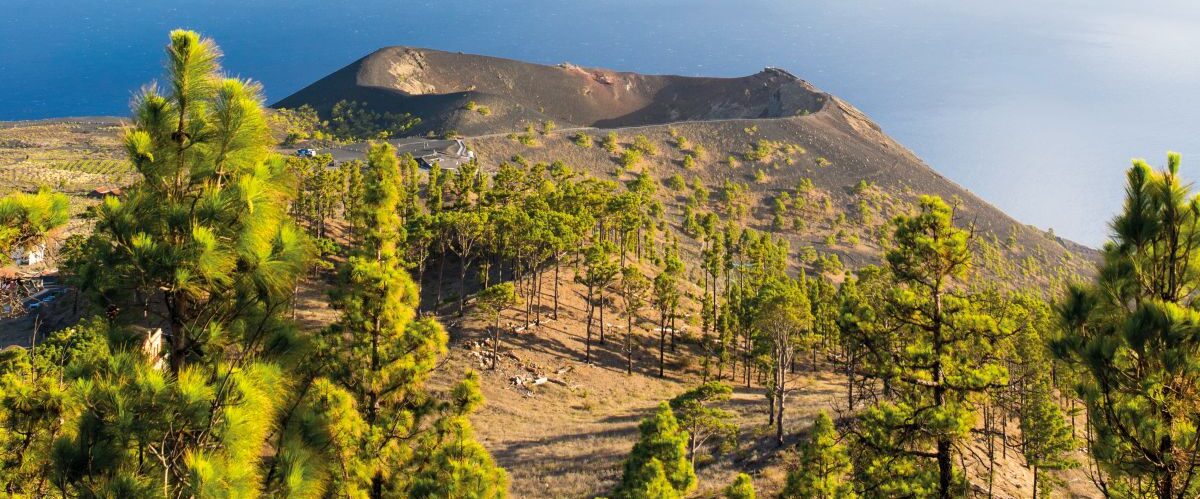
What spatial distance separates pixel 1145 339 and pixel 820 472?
18671 mm

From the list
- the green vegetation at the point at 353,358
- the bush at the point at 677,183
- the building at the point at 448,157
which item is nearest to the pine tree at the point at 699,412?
the green vegetation at the point at 353,358

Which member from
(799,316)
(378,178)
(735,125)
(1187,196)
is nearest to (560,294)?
(799,316)

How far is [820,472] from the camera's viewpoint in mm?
25781

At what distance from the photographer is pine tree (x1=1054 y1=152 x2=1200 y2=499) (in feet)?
27.5

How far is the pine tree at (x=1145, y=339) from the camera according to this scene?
8383 mm

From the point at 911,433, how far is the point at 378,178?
41.4ft

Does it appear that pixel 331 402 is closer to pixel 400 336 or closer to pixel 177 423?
pixel 400 336

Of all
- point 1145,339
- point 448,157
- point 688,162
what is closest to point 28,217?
point 1145,339

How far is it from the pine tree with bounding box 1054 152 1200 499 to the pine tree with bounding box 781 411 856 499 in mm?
16539

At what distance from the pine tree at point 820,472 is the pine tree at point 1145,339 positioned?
16.5m

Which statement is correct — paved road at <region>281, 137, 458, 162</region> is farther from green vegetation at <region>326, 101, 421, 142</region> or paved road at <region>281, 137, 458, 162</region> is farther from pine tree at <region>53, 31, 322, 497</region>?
pine tree at <region>53, 31, 322, 497</region>

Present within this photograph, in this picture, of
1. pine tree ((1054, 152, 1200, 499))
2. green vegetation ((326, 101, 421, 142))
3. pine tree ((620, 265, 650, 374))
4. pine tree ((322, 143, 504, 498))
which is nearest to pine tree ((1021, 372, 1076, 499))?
pine tree ((1054, 152, 1200, 499))

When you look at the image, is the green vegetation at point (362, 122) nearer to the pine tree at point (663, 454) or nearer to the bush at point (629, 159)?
the bush at point (629, 159)

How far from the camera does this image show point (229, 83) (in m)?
7.16
